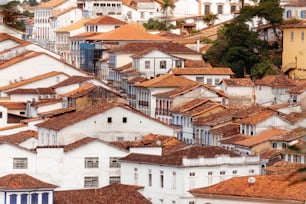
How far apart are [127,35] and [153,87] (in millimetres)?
19230

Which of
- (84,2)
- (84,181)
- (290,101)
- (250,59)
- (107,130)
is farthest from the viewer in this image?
(84,2)

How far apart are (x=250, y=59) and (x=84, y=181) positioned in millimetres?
26212

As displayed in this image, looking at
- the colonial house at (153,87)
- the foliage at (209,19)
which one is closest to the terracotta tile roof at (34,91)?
the colonial house at (153,87)

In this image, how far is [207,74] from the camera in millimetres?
68812

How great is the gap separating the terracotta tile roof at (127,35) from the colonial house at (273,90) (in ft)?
62.5

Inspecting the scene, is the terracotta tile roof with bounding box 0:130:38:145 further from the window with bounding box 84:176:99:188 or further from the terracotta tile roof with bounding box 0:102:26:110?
the terracotta tile roof with bounding box 0:102:26:110

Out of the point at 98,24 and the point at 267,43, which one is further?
the point at 98,24

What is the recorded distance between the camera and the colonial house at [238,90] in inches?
2579

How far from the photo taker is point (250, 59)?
6988 centimetres

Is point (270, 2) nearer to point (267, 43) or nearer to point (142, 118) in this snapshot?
point (267, 43)

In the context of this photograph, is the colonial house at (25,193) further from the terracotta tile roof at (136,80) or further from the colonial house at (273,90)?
the terracotta tile roof at (136,80)

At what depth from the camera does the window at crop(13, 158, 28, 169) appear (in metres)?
44.5

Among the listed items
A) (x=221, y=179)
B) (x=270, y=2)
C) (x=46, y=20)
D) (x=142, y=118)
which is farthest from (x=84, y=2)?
(x=221, y=179)

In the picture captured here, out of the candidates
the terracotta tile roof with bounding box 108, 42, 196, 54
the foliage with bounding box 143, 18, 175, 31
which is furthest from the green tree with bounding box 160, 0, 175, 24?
the terracotta tile roof with bounding box 108, 42, 196, 54
